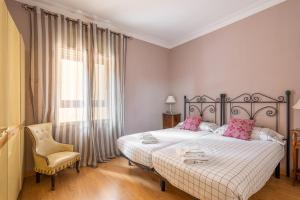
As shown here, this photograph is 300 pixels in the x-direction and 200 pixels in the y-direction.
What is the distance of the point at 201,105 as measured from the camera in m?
4.02

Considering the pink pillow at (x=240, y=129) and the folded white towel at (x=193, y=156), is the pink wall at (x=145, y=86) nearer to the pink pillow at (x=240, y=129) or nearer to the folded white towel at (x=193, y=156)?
the pink pillow at (x=240, y=129)

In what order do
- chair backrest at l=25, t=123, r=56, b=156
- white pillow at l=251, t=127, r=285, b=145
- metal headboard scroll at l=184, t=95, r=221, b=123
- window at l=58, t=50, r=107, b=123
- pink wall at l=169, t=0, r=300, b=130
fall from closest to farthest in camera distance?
chair backrest at l=25, t=123, r=56, b=156 → white pillow at l=251, t=127, r=285, b=145 → pink wall at l=169, t=0, r=300, b=130 → window at l=58, t=50, r=107, b=123 → metal headboard scroll at l=184, t=95, r=221, b=123

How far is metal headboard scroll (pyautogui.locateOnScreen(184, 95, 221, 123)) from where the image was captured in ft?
12.3

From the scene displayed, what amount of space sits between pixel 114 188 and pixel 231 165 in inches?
64.8

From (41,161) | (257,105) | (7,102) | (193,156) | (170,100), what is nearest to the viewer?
(7,102)

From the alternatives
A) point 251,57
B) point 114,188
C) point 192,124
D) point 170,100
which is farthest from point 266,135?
point 114,188

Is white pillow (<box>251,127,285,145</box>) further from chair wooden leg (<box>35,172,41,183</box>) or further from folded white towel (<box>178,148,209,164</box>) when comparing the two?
chair wooden leg (<box>35,172,41,183</box>)

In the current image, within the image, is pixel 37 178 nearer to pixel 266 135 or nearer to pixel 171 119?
pixel 171 119

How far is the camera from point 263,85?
2955 mm

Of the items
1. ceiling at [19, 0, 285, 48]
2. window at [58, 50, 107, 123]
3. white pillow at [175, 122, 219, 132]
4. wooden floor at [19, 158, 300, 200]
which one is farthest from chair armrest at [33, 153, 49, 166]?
white pillow at [175, 122, 219, 132]

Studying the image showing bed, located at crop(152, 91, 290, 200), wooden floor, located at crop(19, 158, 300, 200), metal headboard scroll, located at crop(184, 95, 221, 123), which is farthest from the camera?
metal headboard scroll, located at crop(184, 95, 221, 123)

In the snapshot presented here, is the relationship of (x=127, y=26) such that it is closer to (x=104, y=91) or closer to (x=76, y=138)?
(x=104, y=91)

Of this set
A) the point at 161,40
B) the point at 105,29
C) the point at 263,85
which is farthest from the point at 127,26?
the point at 263,85

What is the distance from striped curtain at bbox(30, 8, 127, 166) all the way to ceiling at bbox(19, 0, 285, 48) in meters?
0.24
